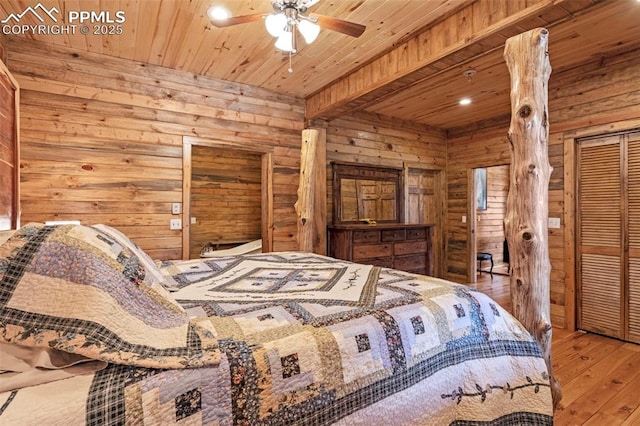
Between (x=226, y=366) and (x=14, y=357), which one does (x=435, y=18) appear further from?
(x=14, y=357)

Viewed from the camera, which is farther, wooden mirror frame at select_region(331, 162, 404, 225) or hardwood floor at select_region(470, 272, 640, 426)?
wooden mirror frame at select_region(331, 162, 404, 225)

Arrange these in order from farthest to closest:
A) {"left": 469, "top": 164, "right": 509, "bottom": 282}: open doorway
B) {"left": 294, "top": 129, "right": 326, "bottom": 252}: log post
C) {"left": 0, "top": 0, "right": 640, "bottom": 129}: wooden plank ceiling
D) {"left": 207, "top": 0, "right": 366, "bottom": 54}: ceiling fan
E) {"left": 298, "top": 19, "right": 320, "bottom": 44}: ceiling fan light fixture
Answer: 1. {"left": 469, "top": 164, "right": 509, "bottom": 282}: open doorway
2. {"left": 294, "top": 129, "right": 326, "bottom": 252}: log post
3. {"left": 0, "top": 0, "right": 640, "bottom": 129}: wooden plank ceiling
4. {"left": 298, "top": 19, "right": 320, "bottom": 44}: ceiling fan light fixture
5. {"left": 207, "top": 0, "right": 366, "bottom": 54}: ceiling fan

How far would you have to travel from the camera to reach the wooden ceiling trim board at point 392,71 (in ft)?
6.53

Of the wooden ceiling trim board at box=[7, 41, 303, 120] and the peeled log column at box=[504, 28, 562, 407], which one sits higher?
the wooden ceiling trim board at box=[7, 41, 303, 120]

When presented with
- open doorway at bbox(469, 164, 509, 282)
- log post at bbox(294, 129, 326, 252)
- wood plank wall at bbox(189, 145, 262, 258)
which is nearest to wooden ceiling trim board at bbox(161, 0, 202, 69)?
log post at bbox(294, 129, 326, 252)

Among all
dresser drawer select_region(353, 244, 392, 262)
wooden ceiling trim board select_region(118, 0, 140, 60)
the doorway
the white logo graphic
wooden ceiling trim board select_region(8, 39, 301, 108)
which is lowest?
dresser drawer select_region(353, 244, 392, 262)

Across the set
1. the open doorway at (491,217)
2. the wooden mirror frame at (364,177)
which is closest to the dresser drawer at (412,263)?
the wooden mirror frame at (364,177)

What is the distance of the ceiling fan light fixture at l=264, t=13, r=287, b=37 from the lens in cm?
192

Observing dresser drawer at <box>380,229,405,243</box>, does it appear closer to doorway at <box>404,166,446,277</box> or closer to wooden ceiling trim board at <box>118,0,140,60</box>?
doorway at <box>404,166,446,277</box>

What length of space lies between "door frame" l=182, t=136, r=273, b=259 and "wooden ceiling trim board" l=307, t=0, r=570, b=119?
0.86 meters

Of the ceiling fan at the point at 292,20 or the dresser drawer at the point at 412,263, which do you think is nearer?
the ceiling fan at the point at 292,20

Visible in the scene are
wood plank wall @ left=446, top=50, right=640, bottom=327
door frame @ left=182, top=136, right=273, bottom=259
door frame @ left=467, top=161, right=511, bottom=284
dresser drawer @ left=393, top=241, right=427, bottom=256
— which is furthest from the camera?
door frame @ left=467, top=161, right=511, bottom=284

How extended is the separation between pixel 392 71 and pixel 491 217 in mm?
4928

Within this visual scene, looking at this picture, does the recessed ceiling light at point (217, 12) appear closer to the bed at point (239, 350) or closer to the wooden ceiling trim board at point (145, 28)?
the wooden ceiling trim board at point (145, 28)
